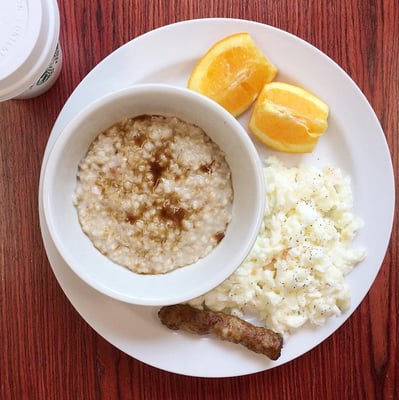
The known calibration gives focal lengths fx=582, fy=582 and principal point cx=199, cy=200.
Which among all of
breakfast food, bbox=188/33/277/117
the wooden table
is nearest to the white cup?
the wooden table

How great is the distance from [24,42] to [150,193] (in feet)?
1.53

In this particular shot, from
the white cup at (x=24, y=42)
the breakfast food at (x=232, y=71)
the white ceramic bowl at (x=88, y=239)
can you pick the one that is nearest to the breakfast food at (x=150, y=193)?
the white ceramic bowl at (x=88, y=239)

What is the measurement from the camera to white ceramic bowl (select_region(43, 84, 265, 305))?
1.40 m

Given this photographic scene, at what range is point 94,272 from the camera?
1438 mm

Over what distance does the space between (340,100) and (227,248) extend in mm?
509

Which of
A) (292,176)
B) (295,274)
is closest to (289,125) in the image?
(292,176)

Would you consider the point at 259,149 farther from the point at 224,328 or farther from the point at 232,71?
the point at 224,328

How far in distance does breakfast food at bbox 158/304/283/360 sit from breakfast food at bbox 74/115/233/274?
15 cm

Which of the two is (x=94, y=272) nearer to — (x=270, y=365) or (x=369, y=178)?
(x=270, y=365)

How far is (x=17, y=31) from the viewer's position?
4.43 feet

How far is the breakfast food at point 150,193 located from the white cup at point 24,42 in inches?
9.0

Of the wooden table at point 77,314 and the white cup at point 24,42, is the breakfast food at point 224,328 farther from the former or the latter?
the white cup at point 24,42

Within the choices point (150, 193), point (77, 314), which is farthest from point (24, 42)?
point (77, 314)

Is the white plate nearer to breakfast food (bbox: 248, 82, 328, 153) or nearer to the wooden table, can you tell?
breakfast food (bbox: 248, 82, 328, 153)
